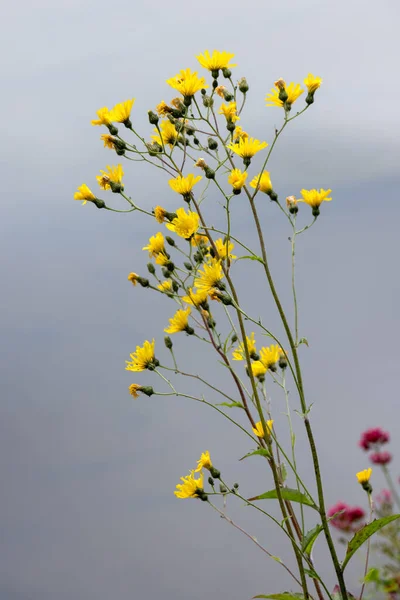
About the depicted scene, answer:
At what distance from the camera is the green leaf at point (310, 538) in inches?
70.2

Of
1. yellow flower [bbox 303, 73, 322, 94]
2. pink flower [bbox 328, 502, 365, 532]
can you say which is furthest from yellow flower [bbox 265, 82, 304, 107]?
pink flower [bbox 328, 502, 365, 532]

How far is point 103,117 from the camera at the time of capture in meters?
1.99

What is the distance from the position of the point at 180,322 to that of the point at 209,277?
0.27m

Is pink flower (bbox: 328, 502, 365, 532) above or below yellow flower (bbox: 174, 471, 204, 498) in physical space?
above

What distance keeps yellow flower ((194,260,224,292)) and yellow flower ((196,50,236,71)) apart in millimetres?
630

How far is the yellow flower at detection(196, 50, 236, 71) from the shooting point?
80.3 inches

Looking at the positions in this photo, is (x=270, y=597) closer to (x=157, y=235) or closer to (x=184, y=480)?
(x=184, y=480)

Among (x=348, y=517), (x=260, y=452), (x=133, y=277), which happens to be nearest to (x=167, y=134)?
(x=133, y=277)

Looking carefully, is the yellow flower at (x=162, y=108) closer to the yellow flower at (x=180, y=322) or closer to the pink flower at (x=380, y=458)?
the yellow flower at (x=180, y=322)


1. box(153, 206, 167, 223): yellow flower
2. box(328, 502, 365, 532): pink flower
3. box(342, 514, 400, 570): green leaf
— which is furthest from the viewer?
box(328, 502, 365, 532): pink flower

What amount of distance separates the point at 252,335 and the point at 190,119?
706 mm

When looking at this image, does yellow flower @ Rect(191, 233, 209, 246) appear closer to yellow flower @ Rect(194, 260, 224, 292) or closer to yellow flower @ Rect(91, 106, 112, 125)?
yellow flower @ Rect(194, 260, 224, 292)

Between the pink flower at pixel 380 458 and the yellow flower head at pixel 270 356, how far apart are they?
1.36 m

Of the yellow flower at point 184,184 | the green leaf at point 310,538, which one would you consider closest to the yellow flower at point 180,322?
the yellow flower at point 184,184
